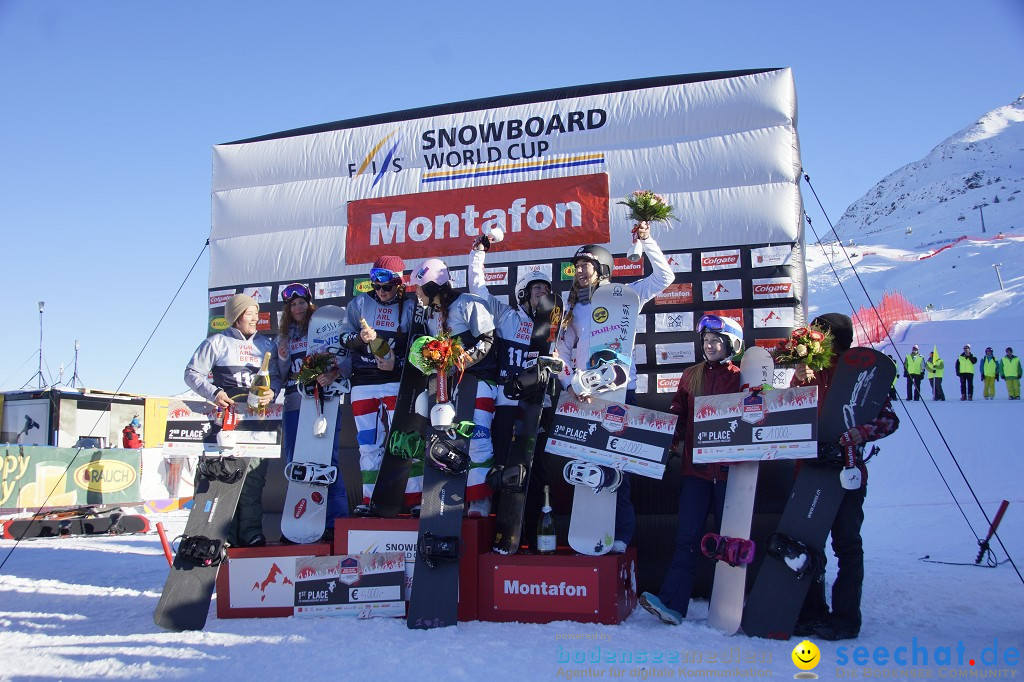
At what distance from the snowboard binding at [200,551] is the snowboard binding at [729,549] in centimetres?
288

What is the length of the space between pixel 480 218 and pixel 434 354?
2221mm

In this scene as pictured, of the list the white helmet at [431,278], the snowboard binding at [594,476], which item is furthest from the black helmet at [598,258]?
the snowboard binding at [594,476]

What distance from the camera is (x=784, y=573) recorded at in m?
4.05

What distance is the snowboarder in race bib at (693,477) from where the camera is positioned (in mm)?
4273

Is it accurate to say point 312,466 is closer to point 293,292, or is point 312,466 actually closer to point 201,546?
point 201,546

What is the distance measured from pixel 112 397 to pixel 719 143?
15873mm

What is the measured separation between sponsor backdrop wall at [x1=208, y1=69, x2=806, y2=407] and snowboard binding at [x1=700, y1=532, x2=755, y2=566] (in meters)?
1.76

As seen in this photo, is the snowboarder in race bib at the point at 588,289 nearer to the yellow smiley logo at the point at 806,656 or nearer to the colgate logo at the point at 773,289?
the colgate logo at the point at 773,289

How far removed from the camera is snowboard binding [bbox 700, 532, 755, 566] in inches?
163

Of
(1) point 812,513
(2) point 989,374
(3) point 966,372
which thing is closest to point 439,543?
(1) point 812,513

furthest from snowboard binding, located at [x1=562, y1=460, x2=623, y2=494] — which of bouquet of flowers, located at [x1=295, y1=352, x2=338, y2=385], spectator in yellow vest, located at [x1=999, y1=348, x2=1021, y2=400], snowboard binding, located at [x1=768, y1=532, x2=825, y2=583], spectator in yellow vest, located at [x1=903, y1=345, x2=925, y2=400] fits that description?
spectator in yellow vest, located at [x1=999, y1=348, x2=1021, y2=400]

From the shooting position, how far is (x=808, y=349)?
4.36m

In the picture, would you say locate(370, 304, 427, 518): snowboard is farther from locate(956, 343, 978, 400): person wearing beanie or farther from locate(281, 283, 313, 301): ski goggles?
locate(956, 343, 978, 400): person wearing beanie

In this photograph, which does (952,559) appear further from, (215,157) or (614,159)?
(215,157)
